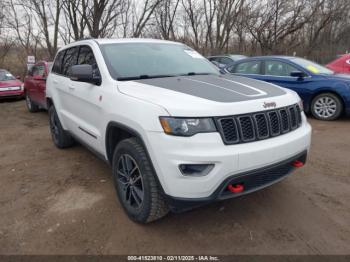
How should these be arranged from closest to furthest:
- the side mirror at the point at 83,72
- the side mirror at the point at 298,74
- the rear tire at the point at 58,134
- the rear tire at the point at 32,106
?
the side mirror at the point at 83,72
the rear tire at the point at 58,134
the side mirror at the point at 298,74
the rear tire at the point at 32,106

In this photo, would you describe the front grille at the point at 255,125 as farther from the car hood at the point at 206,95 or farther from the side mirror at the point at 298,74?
the side mirror at the point at 298,74

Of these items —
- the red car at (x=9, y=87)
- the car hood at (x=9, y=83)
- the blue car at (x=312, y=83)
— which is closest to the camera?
the blue car at (x=312, y=83)

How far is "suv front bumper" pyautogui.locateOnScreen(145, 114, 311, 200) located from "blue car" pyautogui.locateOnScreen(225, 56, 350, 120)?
16.7 ft

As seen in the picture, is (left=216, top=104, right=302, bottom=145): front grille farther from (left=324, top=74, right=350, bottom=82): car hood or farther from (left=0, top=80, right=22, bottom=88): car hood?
(left=0, top=80, right=22, bottom=88): car hood

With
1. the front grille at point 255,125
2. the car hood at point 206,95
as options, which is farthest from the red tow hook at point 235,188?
the car hood at point 206,95

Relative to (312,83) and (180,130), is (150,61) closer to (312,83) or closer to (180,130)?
(180,130)

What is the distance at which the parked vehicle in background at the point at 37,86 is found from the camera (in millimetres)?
7562

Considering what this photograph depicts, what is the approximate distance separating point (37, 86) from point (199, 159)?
7032 mm

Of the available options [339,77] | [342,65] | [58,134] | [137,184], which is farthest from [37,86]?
[342,65]

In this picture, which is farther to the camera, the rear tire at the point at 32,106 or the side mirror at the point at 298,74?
the rear tire at the point at 32,106

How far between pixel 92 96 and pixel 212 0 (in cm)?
2846

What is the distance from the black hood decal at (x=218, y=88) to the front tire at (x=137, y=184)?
67 centimetres

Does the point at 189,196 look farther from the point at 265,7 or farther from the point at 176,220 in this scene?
the point at 265,7

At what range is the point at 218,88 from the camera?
2.75m
